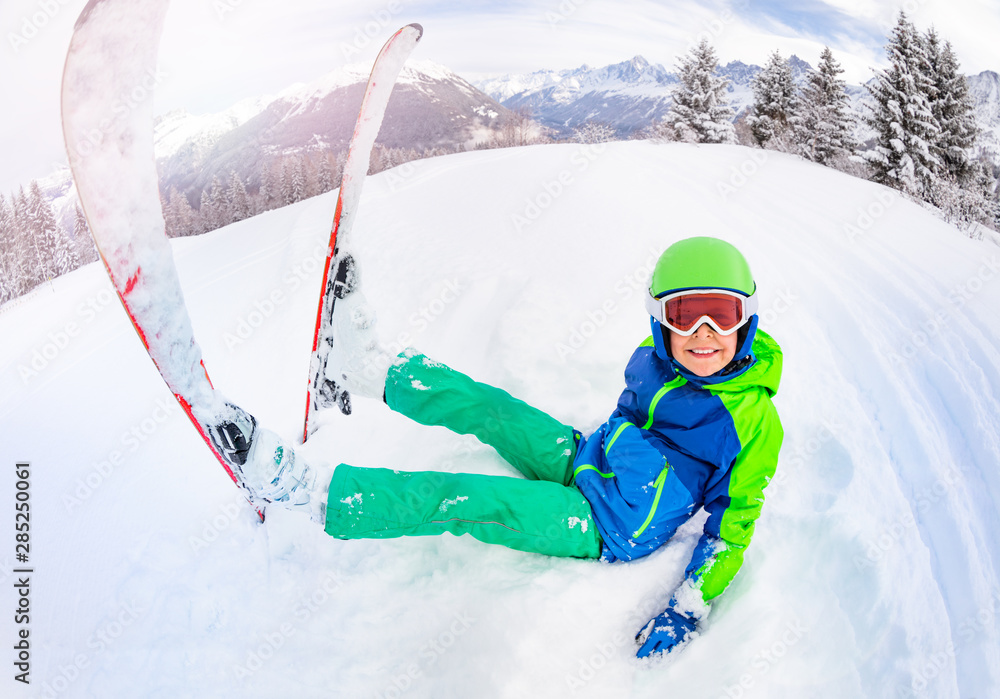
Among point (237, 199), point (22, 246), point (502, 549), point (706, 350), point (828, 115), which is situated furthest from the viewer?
point (237, 199)

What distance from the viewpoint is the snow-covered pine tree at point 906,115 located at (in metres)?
12.9

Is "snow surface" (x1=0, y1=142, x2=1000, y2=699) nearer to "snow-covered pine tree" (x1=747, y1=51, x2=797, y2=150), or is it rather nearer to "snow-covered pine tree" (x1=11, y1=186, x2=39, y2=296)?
"snow-covered pine tree" (x1=11, y1=186, x2=39, y2=296)

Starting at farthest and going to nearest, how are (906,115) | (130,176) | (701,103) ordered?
1. (701,103)
2. (906,115)
3. (130,176)

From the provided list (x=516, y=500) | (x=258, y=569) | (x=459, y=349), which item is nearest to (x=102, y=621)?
(x=258, y=569)

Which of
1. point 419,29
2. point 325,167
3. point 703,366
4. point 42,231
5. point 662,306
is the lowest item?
point 42,231

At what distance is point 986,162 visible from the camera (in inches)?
563

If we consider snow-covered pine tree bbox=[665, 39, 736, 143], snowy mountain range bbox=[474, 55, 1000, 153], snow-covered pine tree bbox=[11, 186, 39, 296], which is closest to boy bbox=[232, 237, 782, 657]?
snow-covered pine tree bbox=[11, 186, 39, 296]

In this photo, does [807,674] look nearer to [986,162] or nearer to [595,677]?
[595,677]

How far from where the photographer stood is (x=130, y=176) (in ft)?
4.64

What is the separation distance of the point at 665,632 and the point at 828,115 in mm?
18350

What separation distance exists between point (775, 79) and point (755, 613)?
20.7 metres

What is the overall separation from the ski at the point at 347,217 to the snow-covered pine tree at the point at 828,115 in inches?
652

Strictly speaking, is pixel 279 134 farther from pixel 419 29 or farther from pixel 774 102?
pixel 419 29

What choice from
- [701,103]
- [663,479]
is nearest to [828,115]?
[701,103]
